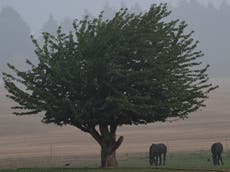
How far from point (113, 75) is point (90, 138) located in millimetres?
44560

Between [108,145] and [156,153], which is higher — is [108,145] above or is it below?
below

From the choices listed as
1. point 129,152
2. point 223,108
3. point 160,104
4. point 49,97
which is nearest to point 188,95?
point 160,104

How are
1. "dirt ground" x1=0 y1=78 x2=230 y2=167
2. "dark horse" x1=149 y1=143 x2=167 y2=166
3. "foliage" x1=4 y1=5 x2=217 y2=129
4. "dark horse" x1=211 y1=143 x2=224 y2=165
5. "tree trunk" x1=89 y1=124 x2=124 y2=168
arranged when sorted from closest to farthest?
1. "foliage" x1=4 y1=5 x2=217 y2=129
2. "tree trunk" x1=89 y1=124 x2=124 y2=168
3. "dark horse" x1=211 y1=143 x2=224 y2=165
4. "dark horse" x1=149 y1=143 x2=167 y2=166
5. "dirt ground" x1=0 y1=78 x2=230 y2=167

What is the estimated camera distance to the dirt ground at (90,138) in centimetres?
5478

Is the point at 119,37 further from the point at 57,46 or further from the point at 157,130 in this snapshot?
the point at 157,130

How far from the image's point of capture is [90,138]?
232ft

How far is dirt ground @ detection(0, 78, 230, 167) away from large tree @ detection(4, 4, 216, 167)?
15964mm

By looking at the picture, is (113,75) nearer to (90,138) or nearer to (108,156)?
(108,156)

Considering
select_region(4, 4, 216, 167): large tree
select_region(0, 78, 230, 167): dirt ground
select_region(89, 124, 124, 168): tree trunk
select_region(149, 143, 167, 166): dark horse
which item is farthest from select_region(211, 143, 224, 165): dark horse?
select_region(4, 4, 216, 167): large tree

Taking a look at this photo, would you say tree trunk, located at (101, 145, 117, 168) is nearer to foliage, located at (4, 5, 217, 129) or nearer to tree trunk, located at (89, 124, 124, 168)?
tree trunk, located at (89, 124, 124, 168)

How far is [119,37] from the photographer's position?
26625 mm

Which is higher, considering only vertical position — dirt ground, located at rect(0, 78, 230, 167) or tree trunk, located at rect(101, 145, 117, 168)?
dirt ground, located at rect(0, 78, 230, 167)

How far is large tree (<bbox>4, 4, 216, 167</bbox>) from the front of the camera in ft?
87.2

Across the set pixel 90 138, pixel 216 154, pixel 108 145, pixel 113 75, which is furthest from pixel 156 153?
pixel 90 138
